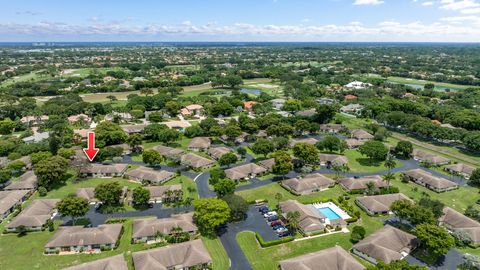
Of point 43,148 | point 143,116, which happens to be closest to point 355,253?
point 43,148

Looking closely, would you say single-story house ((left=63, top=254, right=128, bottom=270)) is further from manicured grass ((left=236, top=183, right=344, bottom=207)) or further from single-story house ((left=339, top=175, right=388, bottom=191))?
single-story house ((left=339, top=175, right=388, bottom=191))

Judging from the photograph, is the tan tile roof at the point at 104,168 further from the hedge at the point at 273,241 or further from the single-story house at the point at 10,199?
the hedge at the point at 273,241

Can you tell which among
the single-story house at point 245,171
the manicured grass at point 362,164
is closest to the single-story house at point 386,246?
the single-story house at point 245,171

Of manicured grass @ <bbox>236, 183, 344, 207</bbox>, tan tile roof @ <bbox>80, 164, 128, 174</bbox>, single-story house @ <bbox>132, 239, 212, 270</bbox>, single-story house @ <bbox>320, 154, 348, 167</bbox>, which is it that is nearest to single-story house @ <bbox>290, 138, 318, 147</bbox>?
single-story house @ <bbox>320, 154, 348, 167</bbox>

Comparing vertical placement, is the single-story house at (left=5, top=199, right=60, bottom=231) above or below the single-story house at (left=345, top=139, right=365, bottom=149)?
below

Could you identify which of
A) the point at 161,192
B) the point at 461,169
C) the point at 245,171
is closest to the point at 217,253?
the point at 161,192

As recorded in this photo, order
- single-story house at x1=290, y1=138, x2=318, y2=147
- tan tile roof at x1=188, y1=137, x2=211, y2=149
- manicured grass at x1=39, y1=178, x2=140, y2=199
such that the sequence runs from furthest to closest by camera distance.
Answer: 1. single-story house at x1=290, y1=138, x2=318, y2=147
2. tan tile roof at x1=188, y1=137, x2=211, y2=149
3. manicured grass at x1=39, y1=178, x2=140, y2=199
